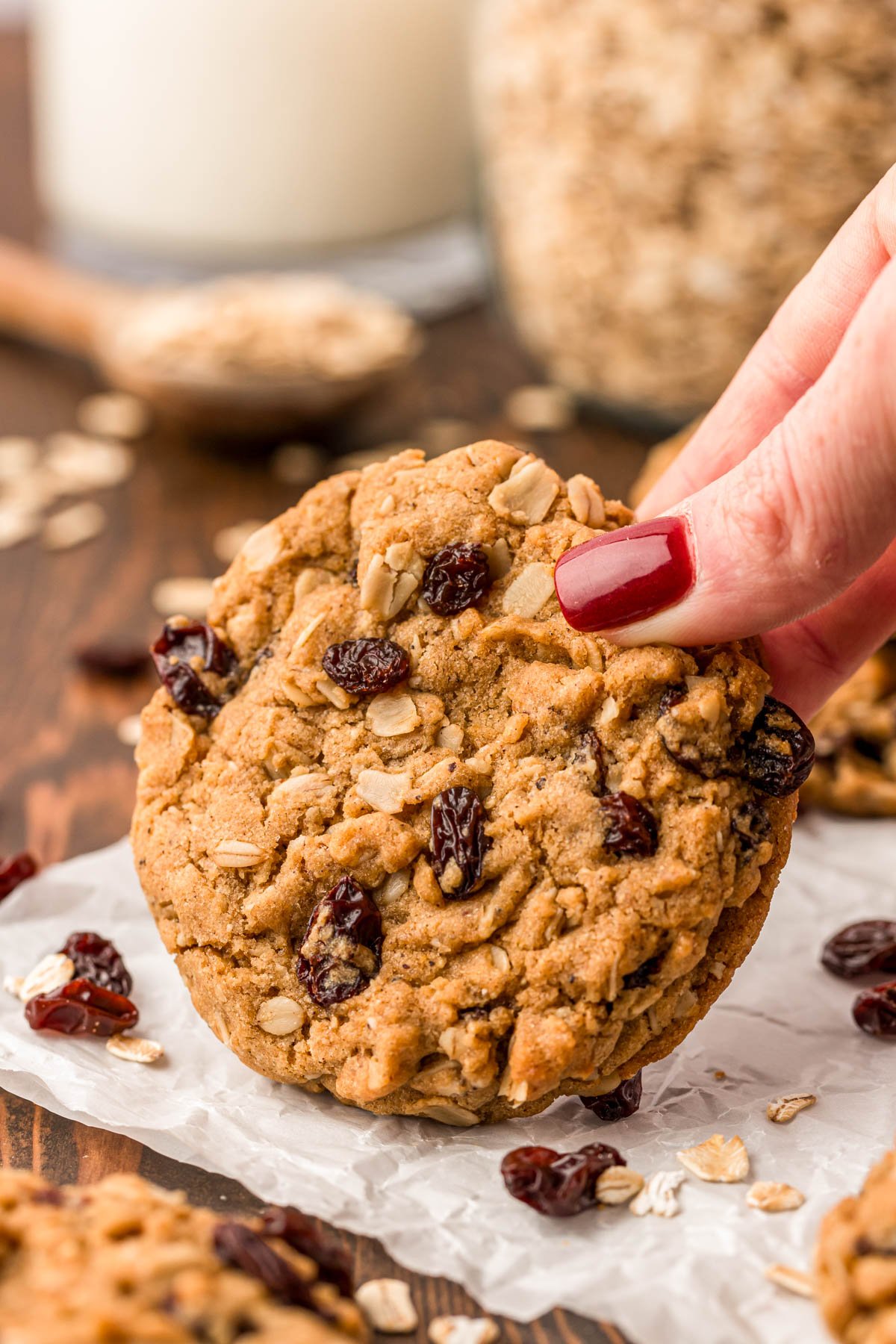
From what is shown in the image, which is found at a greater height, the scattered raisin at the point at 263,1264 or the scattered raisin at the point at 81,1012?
the scattered raisin at the point at 263,1264

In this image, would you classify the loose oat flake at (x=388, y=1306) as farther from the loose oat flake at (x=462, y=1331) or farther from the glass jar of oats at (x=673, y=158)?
the glass jar of oats at (x=673, y=158)

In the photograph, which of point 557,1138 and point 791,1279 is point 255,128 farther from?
point 791,1279

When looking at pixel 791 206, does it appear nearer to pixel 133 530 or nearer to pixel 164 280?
pixel 133 530

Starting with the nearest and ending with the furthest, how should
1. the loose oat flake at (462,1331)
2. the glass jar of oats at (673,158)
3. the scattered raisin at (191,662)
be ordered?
1. the loose oat flake at (462,1331)
2. the scattered raisin at (191,662)
3. the glass jar of oats at (673,158)

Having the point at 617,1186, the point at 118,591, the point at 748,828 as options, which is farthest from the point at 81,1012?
the point at 118,591

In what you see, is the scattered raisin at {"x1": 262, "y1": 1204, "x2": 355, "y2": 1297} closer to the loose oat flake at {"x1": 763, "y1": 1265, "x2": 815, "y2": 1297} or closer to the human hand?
the loose oat flake at {"x1": 763, "y1": 1265, "x2": 815, "y2": 1297}

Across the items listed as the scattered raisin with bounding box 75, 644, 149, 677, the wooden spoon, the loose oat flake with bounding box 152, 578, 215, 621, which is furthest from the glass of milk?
the scattered raisin with bounding box 75, 644, 149, 677

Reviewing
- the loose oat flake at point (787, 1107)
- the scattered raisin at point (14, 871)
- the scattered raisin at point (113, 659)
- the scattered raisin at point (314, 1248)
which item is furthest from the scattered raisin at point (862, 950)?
the scattered raisin at point (113, 659)
